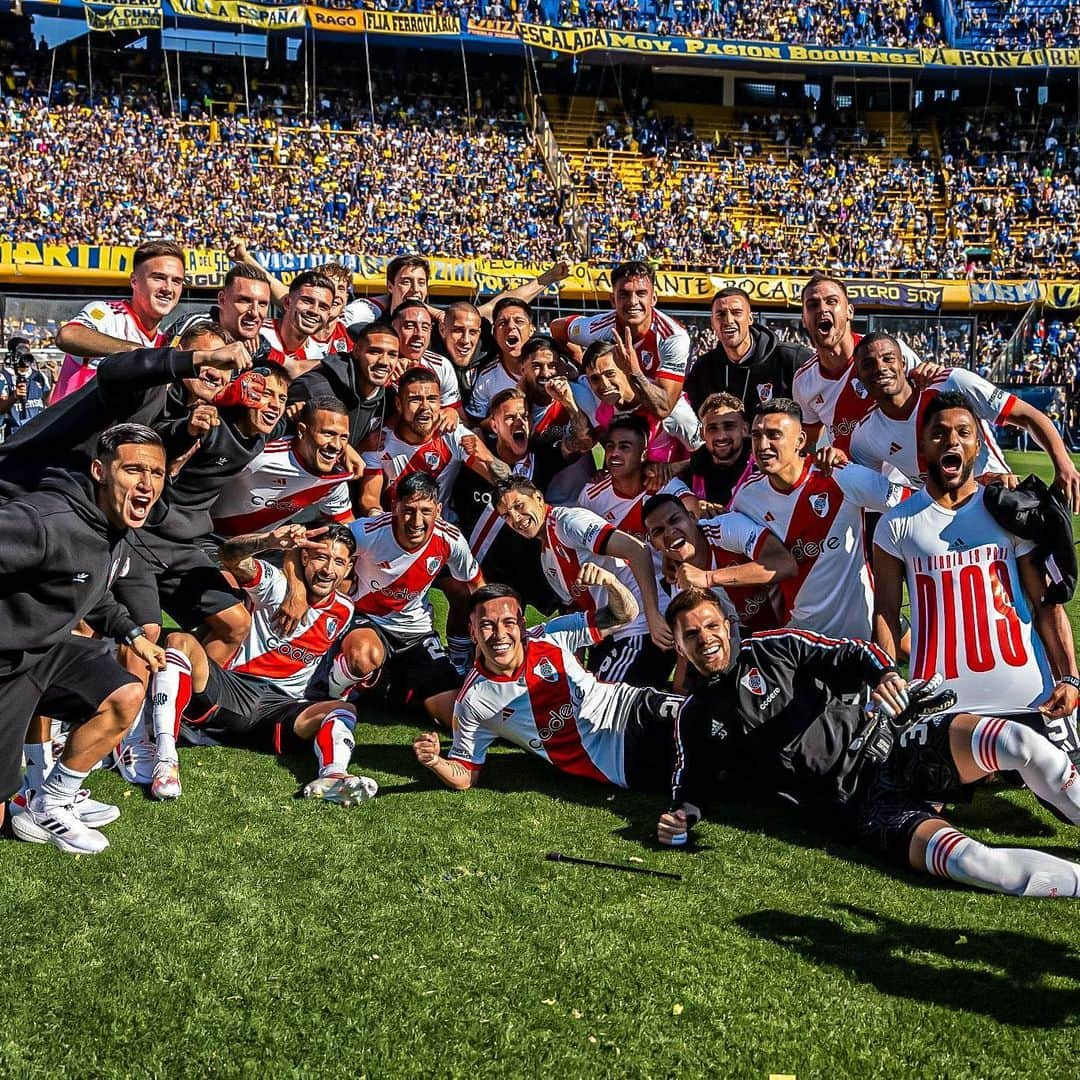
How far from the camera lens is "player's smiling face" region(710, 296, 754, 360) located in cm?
748

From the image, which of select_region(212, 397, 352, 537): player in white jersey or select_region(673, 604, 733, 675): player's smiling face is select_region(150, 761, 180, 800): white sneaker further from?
select_region(673, 604, 733, 675): player's smiling face

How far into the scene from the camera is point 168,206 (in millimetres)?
30969

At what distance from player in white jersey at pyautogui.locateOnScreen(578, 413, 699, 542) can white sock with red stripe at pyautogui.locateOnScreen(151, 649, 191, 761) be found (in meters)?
2.60

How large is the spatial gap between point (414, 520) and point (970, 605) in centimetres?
299

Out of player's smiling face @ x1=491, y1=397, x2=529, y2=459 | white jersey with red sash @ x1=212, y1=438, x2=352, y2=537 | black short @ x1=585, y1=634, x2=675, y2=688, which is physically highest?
player's smiling face @ x1=491, y1=397, x2=529, y2=459

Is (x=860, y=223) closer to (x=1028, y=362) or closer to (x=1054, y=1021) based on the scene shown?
(x=1028, y=362)

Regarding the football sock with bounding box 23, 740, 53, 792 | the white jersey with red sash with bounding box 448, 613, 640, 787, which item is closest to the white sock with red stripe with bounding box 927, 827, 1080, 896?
the white jersey with red sash with bounding box 448, 613, 640, 787

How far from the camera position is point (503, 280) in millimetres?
30141

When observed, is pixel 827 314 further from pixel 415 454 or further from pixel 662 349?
pixel 415 454

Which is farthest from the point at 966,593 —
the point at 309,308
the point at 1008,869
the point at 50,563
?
the point at 309,308

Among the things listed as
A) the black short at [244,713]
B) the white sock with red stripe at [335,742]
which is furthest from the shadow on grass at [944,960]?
the black short at [244,713]

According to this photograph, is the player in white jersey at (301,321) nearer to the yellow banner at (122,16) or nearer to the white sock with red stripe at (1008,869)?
the white sock with red stripe at (1008,869)

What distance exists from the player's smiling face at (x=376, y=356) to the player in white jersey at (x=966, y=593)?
316cm

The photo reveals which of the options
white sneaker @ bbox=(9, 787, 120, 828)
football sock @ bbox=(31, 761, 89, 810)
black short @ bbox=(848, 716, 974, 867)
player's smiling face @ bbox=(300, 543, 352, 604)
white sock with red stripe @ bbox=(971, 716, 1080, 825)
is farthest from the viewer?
player's smiling face @ bbox=(300, 543, 352, 604)
